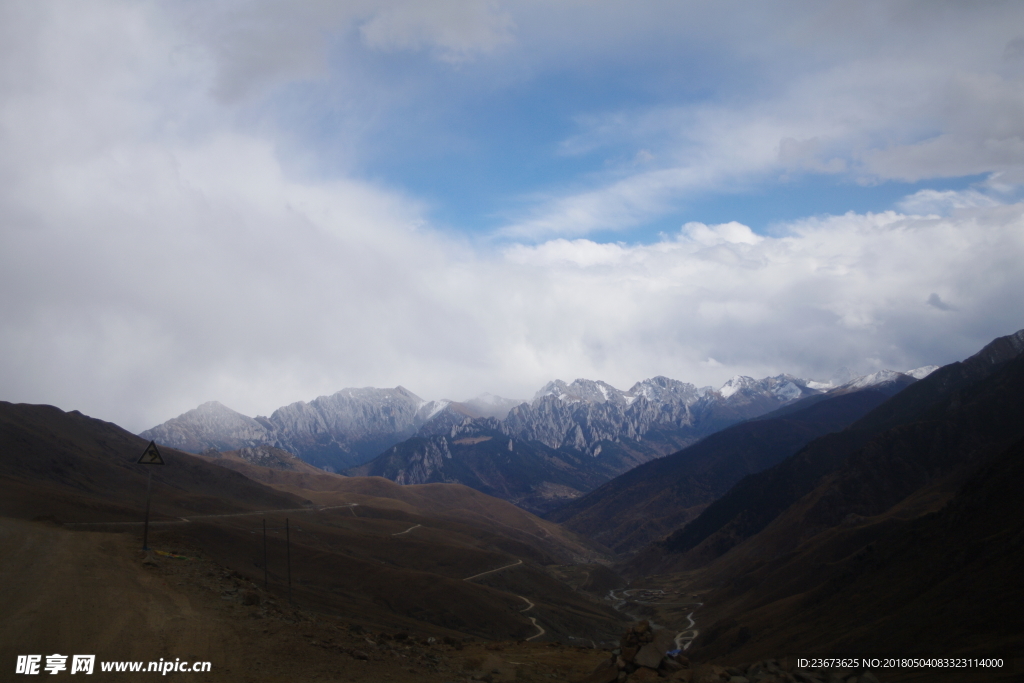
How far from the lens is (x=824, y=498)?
554 feet

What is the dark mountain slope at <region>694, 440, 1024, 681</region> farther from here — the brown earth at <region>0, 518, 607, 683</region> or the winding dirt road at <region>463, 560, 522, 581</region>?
the winding dirt road at <region>463, 560, 522, 581</region>

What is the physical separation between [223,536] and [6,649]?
88.5m

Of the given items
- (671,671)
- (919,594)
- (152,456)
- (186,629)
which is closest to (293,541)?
(152,456)

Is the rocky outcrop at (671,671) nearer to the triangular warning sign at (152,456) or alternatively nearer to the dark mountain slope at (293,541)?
the dark mountain slope at (293,541)

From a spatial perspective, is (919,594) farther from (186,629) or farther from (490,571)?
(490,571)

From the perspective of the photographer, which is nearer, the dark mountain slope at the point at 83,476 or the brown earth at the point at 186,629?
the brown earth at the point at 186,629

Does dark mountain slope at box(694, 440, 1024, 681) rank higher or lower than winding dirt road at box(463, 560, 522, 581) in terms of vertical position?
higher

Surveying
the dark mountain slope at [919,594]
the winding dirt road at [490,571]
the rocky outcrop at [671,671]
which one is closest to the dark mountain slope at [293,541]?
the winding dirt road at [490,571]

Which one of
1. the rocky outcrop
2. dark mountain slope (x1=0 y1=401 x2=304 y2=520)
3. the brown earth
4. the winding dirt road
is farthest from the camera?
the winding dirt road

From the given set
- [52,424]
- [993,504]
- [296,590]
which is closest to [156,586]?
[296,590]

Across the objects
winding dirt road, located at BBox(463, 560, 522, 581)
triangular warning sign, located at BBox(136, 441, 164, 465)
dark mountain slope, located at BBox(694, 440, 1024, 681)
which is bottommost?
winding dirt road, located at BBox(463, 560, 522, 581)

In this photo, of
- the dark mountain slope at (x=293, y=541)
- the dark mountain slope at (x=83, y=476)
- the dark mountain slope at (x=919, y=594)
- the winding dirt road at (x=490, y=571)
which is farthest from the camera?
the winding dirt road at (x=490, y=571)

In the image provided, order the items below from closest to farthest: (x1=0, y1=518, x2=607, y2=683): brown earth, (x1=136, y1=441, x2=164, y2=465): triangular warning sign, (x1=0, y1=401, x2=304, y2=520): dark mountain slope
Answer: (x1=0, y1=518, x2=607, y2=683): brown earth
(x1=136, y1=441, x2=164, y2=465): triangular warning sign
(x1=0, y1=401, x2=304, y2=520): dark mountain slope

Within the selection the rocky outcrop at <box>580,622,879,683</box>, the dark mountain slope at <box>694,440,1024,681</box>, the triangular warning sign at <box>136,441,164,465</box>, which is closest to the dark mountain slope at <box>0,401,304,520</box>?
the triangular warning sign at <box>136,441,164,465</box>
